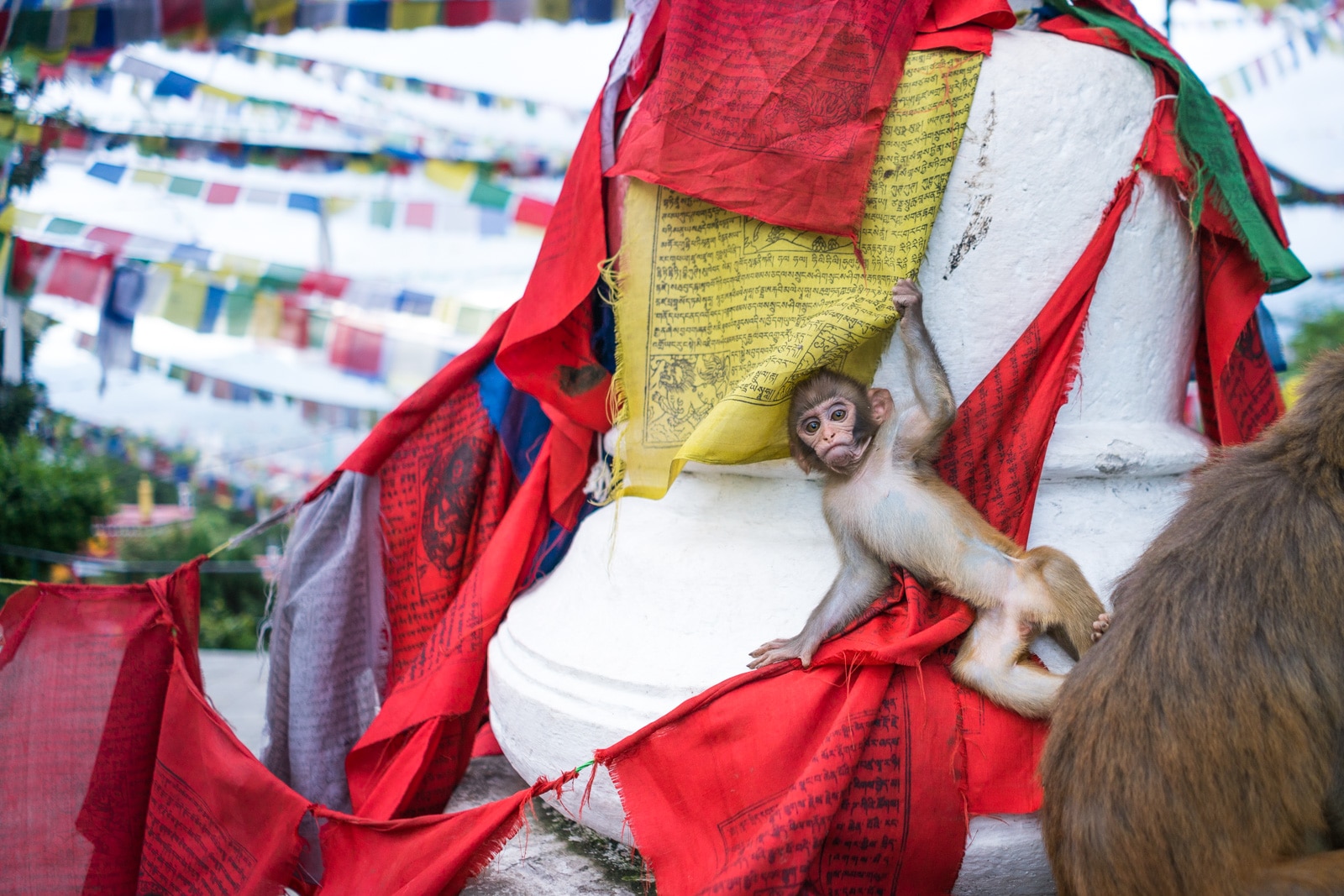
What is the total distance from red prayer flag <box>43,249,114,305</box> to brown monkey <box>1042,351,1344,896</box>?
15.5ft

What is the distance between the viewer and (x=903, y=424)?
1.68m

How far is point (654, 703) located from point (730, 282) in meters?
0.80

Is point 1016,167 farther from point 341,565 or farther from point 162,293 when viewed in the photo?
point 162,293

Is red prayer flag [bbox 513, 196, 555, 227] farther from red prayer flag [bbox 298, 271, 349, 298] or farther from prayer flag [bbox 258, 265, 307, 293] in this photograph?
prayer flag [bbox 258, 265, 307, 293]

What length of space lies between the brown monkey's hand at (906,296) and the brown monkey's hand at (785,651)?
1.98 feet

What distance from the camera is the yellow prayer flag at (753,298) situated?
63.7 inches

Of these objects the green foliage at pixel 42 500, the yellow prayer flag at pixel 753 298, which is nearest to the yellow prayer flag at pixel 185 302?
the green foliage at pixel 42 500

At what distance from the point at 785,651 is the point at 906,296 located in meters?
0.65

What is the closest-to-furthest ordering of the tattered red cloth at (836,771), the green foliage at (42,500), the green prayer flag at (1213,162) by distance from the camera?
the tattered red cloth at (836,771) → the green prayer flag at (1213,162) → the green foliage at (42,500)

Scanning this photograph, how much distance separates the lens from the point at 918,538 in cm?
162

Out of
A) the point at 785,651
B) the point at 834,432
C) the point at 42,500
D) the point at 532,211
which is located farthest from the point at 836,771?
the point at 42,500

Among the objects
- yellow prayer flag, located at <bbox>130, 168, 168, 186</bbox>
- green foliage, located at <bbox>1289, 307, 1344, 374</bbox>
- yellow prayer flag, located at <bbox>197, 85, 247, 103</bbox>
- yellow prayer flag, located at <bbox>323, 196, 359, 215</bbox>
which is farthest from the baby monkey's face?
green foliage, located at <bbox>1289, 307, 1344, 374</bbox>

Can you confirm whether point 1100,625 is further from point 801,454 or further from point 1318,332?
point 1318,332

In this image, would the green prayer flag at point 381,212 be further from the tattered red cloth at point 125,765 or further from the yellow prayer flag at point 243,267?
the tattered red cloth at point 125,765
